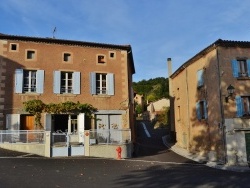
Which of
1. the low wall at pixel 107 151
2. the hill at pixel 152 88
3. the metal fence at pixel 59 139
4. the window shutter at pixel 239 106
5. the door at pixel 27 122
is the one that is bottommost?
the low wall at pixel 107 151

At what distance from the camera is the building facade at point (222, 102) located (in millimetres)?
19891

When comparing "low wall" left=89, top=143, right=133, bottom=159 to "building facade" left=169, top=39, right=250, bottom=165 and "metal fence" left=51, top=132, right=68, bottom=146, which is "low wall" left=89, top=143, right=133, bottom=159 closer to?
"metal fence" left=51, top=132, right=68, bottom=146

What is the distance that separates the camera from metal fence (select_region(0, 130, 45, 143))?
1836 cm

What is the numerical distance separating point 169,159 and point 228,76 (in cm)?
706

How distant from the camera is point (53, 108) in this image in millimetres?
21156

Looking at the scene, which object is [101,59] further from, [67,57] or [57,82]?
[57,82]

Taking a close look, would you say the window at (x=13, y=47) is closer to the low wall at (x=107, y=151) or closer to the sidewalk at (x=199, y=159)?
the low wall at (x=107, y=151)

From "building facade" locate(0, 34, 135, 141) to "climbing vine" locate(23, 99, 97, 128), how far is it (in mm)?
360

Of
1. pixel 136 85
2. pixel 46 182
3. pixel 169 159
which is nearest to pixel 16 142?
pixel 46 182

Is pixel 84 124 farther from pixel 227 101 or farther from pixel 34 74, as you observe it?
pixel 227 101

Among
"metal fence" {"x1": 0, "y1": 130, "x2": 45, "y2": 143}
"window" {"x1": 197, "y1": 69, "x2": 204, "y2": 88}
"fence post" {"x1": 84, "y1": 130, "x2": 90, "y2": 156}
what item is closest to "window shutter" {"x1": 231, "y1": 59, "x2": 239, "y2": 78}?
"window" {"x1": 197, "y1": 69, "x2": 204, "y2": 88}

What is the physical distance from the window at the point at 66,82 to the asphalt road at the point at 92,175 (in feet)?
19.6

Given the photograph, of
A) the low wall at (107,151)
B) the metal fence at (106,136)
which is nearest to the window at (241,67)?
the metal fence at (106,136)

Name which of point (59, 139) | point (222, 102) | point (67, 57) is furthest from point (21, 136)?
point (222, 102)
